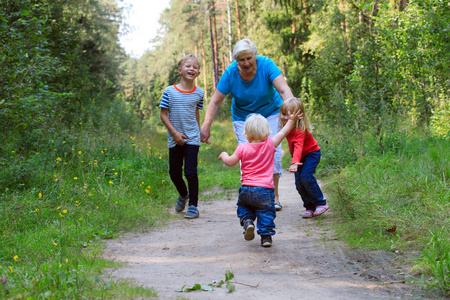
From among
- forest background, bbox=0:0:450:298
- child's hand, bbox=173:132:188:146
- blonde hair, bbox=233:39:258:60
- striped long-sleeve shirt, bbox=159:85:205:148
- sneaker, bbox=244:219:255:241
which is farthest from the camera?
striped long-sleeve shirt, bbox=159:85:205:148

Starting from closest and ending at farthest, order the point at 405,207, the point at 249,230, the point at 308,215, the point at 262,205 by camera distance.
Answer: the point at 249,230, the point at 262,205, the point at 405,207, the point at 308,215

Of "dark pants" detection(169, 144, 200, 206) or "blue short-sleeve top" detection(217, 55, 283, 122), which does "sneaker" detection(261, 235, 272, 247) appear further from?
"dark pants" detection(169, 144, 200, 206)

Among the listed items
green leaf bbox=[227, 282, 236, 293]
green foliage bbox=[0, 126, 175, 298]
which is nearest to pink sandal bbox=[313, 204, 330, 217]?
green foliage bbox=[0, 126, 175, 298]

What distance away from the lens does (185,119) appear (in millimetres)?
5480

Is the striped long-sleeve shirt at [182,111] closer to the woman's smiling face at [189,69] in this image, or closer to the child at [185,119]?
the child at [185,119]

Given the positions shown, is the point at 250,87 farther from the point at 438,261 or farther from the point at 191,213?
the point at 438,261

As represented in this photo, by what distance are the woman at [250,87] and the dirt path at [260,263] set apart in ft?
4.08

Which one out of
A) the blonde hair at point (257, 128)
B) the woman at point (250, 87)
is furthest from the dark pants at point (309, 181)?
the blonde hair at point (257, 128)

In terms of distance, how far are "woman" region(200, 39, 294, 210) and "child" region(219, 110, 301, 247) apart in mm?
1010

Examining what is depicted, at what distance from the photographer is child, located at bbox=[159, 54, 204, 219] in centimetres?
540

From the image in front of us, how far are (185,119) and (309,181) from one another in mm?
1896

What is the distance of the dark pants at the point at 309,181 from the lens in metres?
5.06

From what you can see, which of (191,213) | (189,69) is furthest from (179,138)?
(191,213)

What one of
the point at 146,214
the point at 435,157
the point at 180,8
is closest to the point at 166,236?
the point at 146,214
